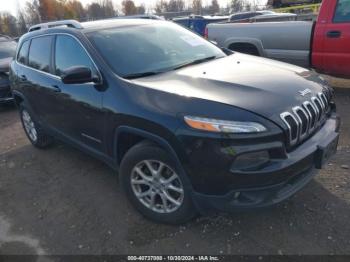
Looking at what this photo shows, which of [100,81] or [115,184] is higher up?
[100,81]

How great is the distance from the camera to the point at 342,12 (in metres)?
5.85

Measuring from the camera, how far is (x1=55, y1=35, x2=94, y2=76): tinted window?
3.54 meters

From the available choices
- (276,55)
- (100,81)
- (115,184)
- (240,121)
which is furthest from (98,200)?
(276,55)

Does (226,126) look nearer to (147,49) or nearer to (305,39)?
(147,49)

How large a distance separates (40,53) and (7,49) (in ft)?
17.3

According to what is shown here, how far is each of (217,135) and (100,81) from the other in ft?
4.53

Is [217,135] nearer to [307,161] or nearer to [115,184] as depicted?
[307,161]

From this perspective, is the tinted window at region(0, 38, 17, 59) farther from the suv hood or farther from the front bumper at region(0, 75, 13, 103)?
the suv hood

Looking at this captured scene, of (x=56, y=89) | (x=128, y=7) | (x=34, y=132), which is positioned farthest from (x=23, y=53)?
(x=128, y=7)

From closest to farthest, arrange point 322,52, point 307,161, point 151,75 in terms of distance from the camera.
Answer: point 307,161 < point 151,75 < point 322,52

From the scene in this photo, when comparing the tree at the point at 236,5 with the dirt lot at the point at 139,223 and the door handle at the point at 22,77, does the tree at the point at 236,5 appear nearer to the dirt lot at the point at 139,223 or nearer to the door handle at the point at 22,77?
the door handle at the point at 22,77

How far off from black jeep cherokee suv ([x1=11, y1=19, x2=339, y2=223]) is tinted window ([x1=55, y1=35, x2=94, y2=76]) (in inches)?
0.5

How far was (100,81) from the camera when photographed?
3.28 meters

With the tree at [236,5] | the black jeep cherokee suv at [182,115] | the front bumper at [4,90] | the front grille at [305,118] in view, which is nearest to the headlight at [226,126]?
the black jeep cherokee suv at [182,115]
